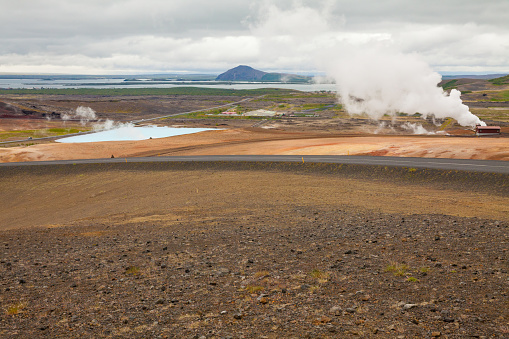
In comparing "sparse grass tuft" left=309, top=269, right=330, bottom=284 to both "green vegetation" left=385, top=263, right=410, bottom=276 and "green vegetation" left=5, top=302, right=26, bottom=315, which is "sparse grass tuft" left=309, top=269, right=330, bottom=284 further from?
"green vegetation" left=5, top=302, right=26, bottom=315

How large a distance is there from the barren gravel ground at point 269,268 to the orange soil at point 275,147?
789 inches

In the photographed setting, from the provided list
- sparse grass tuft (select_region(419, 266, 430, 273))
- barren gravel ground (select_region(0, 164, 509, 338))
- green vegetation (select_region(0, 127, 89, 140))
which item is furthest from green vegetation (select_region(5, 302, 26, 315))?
green vegetation (select_region(0, 127, 89, 140))

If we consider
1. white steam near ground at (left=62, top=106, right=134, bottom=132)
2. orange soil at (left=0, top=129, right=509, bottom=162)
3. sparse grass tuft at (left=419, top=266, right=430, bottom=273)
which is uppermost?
white steam near ground at (left=62, top=106, right=134, bottom=132)

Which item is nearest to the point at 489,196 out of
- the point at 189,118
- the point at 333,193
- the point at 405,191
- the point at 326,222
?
the point at 405,191

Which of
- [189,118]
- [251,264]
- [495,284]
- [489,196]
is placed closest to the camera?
[495,284]

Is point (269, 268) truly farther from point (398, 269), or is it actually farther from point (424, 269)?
point (424, 269)

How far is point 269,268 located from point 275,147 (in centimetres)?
6130

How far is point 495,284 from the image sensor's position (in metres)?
13.2

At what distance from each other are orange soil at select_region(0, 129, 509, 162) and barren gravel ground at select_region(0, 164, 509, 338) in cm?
2005

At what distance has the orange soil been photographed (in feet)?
177

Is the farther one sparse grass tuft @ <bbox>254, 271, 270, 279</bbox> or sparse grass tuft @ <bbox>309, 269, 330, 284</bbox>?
sparse grass tuft @ <bbox>254, 271, 270, 279</bbox>

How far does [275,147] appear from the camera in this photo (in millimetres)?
76750

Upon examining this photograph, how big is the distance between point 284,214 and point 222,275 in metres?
12.1

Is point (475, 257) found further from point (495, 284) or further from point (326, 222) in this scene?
point (326, 222)
